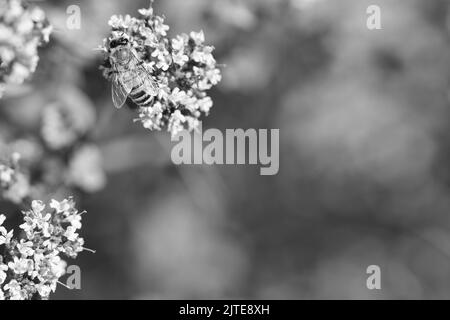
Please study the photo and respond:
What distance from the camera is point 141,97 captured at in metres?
1.69

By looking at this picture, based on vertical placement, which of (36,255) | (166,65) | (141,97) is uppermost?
(166,65)

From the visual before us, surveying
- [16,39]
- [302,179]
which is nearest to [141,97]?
[16,39]

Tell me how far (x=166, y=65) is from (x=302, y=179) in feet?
3.98

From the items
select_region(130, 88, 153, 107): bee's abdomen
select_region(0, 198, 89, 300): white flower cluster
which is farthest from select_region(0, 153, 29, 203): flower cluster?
select_region(130, 88, 153, 107): bee's abdomen

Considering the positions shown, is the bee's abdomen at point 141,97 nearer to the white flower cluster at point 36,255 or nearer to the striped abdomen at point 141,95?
the striped abdomen at point 141,95

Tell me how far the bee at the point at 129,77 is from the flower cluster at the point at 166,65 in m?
0.01

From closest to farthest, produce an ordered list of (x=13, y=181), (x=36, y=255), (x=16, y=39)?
1. (x=16, y=39)
2. (x=36, y=255)
3. (x=13, y=181)

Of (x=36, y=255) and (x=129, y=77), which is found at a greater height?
(x=129, y=77)

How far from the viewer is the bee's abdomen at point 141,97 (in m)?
1.69

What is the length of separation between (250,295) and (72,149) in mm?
1076

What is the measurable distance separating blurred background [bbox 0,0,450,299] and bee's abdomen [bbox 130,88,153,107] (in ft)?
2.42

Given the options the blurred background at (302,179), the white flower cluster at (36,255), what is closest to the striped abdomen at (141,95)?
the white flower cluster at (36,255)

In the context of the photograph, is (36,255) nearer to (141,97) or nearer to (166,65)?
(141,97)

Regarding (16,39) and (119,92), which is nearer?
(16,39)
